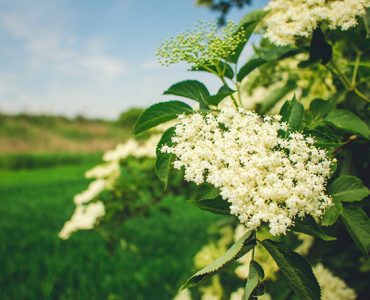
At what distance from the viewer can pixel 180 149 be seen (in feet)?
3.17

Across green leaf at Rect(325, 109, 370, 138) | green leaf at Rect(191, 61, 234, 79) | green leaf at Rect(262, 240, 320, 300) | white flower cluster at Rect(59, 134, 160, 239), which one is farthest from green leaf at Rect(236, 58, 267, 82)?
white flower cluster at Rect(59, 134, 160, 239)

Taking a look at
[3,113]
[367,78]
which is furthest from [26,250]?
[3,113]

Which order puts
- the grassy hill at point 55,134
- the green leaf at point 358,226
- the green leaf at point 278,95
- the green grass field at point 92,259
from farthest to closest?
1. the grassy hill at point 55,134
2. the green grass field at point 92,259
3. the green leaf at point 278,95
4. the green leaf at point 358,226

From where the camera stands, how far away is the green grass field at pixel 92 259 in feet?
12.2

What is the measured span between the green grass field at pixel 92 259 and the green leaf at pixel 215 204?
2.42 meters

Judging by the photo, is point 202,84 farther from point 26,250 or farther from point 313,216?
point 26,250

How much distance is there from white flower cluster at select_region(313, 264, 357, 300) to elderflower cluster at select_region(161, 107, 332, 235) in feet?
2.47

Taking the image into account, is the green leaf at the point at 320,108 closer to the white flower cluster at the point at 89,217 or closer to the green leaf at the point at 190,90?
the green leaf at the point at 190,90

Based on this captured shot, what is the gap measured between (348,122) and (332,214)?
1.18 ft

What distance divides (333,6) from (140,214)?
163cm

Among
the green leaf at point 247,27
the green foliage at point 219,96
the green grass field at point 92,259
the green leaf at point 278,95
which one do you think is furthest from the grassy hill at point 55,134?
the green foliage at point 219,96

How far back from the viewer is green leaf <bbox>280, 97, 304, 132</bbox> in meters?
1.02

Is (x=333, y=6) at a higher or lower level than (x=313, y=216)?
higher

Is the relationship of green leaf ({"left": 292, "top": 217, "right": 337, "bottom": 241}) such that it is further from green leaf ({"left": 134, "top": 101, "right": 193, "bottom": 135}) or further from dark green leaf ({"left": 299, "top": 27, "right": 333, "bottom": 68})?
dark green leaf ({"left": 299, "top": 27, "right": 333, "bottom": 68})
